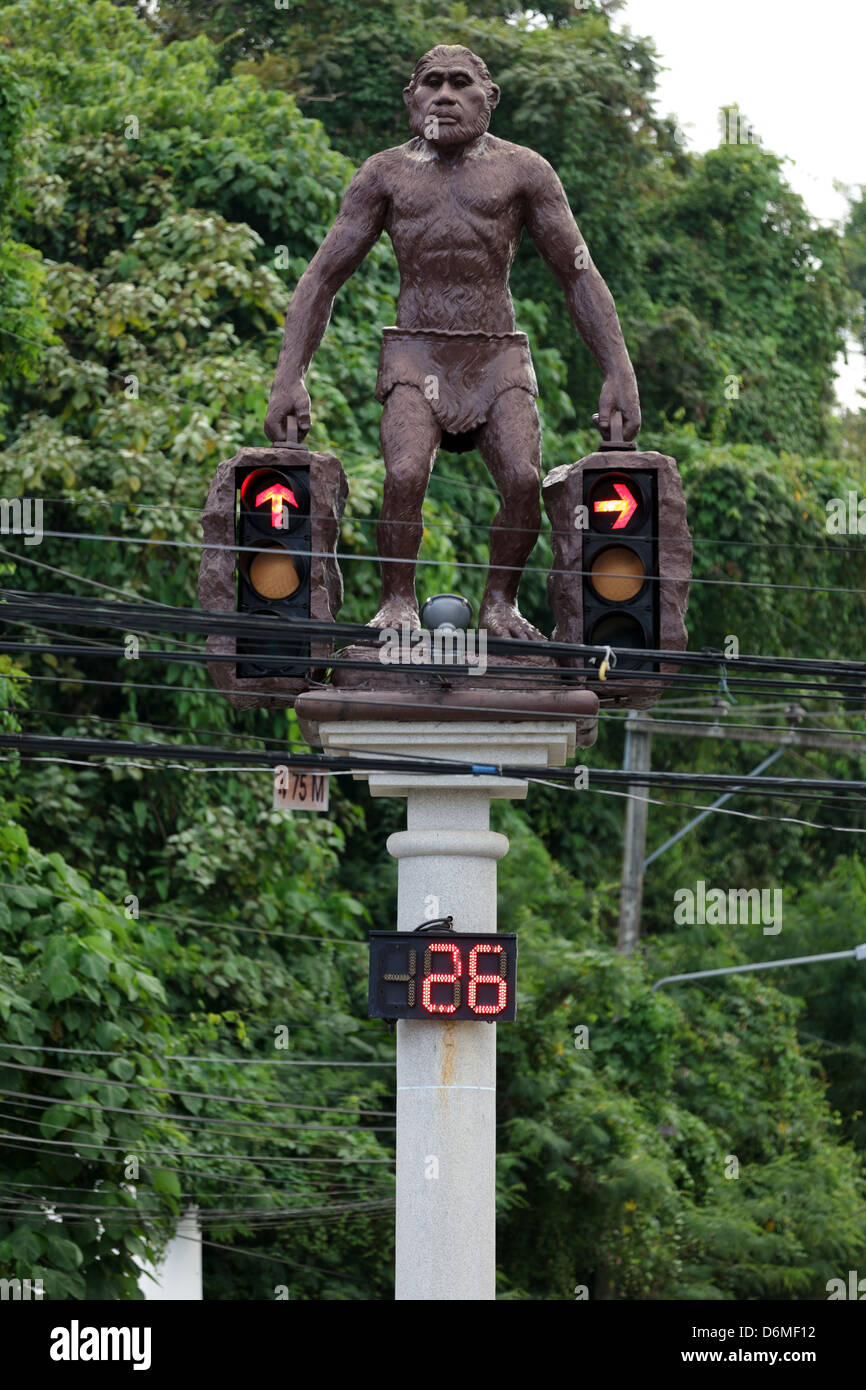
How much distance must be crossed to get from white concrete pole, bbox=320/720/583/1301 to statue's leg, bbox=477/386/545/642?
0.74 m

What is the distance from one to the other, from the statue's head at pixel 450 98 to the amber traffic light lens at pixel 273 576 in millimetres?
2175

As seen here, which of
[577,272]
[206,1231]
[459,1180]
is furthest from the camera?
[206,1231]

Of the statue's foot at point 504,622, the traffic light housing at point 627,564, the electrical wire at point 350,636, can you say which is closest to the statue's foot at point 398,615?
the electrical wire at point 350,636

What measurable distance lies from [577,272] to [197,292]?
422 inches

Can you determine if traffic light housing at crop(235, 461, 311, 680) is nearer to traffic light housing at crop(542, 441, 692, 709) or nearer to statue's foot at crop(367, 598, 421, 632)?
statue's foot at crop(367, 598, 421, 632)

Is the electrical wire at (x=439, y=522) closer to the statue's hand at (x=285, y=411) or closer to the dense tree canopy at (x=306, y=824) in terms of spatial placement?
the dense tree canopy at (x=306, y=824)

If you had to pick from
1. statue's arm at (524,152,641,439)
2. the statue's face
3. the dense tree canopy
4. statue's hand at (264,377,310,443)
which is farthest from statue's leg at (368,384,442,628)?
the dense tree canopy

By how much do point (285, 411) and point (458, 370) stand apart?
0.87 m

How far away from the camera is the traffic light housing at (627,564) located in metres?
10.1

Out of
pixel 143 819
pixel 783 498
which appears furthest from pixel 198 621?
pixel 783 498

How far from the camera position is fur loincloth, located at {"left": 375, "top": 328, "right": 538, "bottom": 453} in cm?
1080

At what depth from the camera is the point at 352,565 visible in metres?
20.5

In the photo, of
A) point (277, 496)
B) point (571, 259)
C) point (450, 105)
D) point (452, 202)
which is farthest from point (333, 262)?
point (277, 496)
